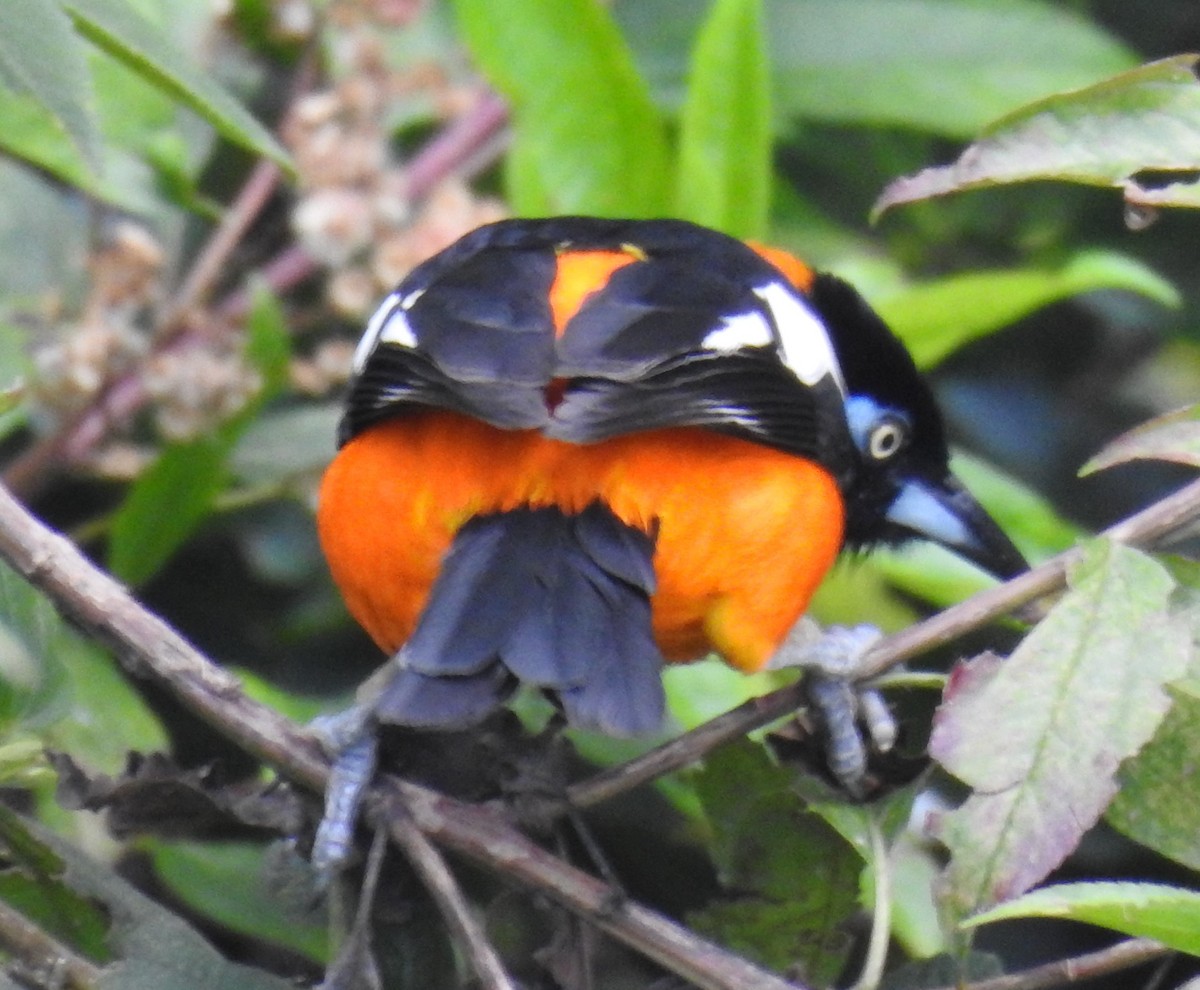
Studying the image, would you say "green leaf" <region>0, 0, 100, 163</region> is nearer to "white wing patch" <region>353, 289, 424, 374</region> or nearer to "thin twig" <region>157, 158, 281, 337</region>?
"white wing patch" <region>353, 289, 424, 374</region>

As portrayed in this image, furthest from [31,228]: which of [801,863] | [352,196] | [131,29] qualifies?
[801,863]

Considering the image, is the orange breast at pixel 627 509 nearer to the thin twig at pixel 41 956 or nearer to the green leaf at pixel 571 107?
the thin twig at pixel 41 956

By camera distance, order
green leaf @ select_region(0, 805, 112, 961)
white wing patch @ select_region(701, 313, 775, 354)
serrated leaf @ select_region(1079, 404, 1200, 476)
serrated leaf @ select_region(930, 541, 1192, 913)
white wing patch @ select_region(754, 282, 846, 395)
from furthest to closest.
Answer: white wing patch @ select_region(754, 282, 846, 395) < white wing patch @ select_region(701, 313, 775, 354) < green leaf @ select_region(0, 805, 112, 961) < serrated leaf @ select_region(1079, 404, 1200, 476) < serrated leaf @ select_region(930, 541, 1192, 913)

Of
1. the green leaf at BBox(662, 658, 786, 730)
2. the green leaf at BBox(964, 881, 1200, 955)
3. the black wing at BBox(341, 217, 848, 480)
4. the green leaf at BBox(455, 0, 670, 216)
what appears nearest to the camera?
the green leaf at BBox(964, 881, 1200, 955)

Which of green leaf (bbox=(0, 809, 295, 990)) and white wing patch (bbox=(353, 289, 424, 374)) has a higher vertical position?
white wing patch (bbox=(353, 289, 424, 374))

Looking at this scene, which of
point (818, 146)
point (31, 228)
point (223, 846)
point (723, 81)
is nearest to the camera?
point (223, 846)

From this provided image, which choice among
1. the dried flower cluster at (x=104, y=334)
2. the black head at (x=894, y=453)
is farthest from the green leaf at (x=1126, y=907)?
the dried flower cluster at (x=104, y=334)

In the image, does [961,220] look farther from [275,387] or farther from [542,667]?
[542,667]

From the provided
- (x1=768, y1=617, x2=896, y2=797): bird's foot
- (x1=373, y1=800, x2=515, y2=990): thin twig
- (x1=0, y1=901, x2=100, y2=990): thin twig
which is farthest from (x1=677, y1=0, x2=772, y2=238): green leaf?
(x1=0, y1=901, x2=100, y2=990): thin twig
